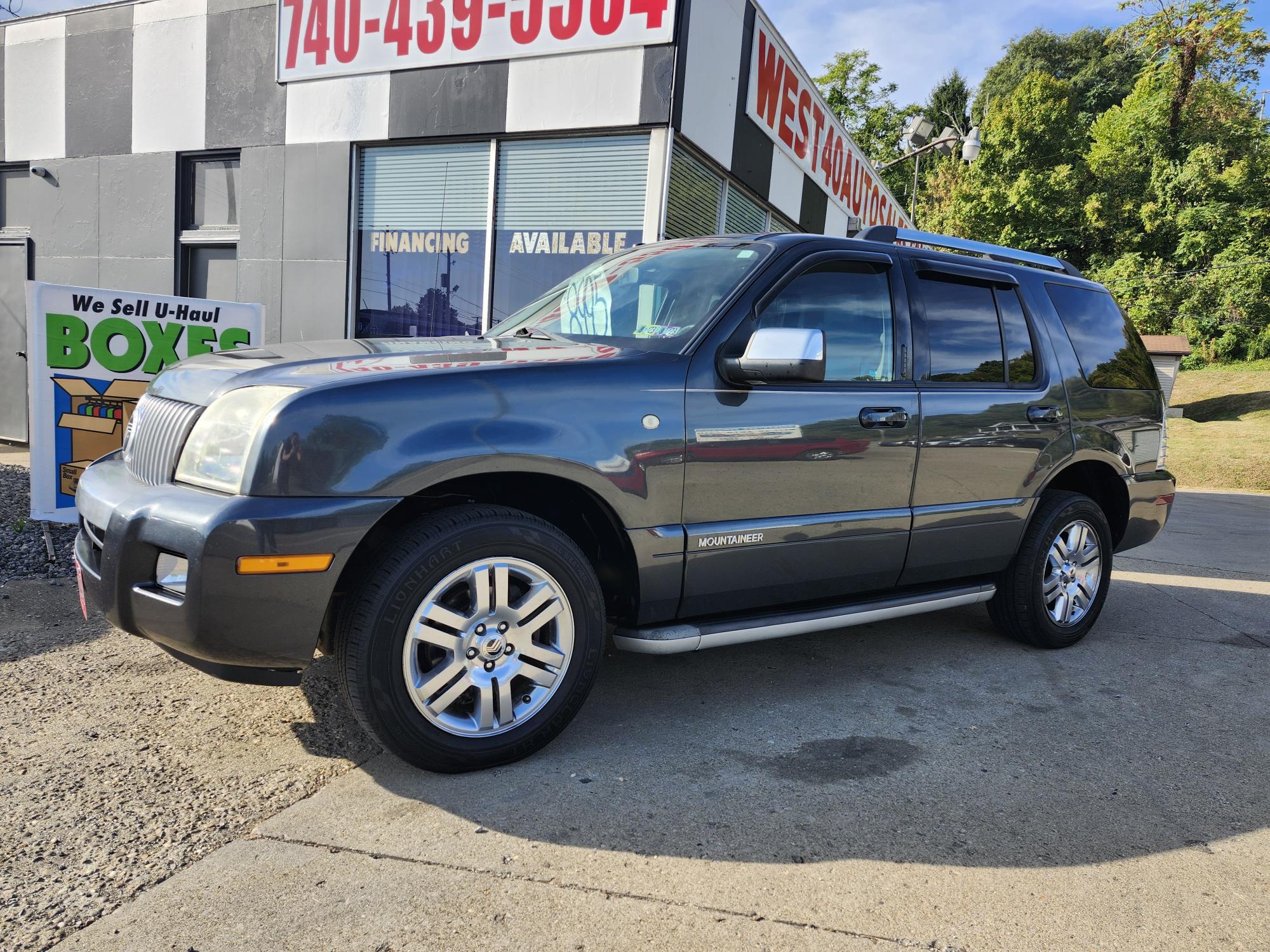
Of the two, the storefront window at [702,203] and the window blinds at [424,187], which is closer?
the storefront window at [702,203]

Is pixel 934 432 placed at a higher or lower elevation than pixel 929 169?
lower

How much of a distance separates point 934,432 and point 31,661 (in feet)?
12.8

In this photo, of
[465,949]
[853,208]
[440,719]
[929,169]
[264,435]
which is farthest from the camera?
[929,169]

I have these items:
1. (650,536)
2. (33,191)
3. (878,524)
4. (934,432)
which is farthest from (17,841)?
(33,191)

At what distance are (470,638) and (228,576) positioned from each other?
0.72 meters

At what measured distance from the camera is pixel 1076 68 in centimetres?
5691

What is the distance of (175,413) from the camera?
2898 mm

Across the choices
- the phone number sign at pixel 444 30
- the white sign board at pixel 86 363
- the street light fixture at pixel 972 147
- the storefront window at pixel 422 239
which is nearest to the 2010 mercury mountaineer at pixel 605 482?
the white sign board at pixel 86 363

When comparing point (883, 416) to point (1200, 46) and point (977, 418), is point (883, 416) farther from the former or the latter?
point (1200, 46)

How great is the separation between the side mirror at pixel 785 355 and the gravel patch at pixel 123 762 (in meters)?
1.88

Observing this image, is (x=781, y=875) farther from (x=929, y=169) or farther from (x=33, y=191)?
(x=929, y=169)

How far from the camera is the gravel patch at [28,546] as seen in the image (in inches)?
193

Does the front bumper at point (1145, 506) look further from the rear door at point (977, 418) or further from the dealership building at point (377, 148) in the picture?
the dealership building at point (377, 148)

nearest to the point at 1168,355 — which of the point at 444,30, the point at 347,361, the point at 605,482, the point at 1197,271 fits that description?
the point at 1197,271
